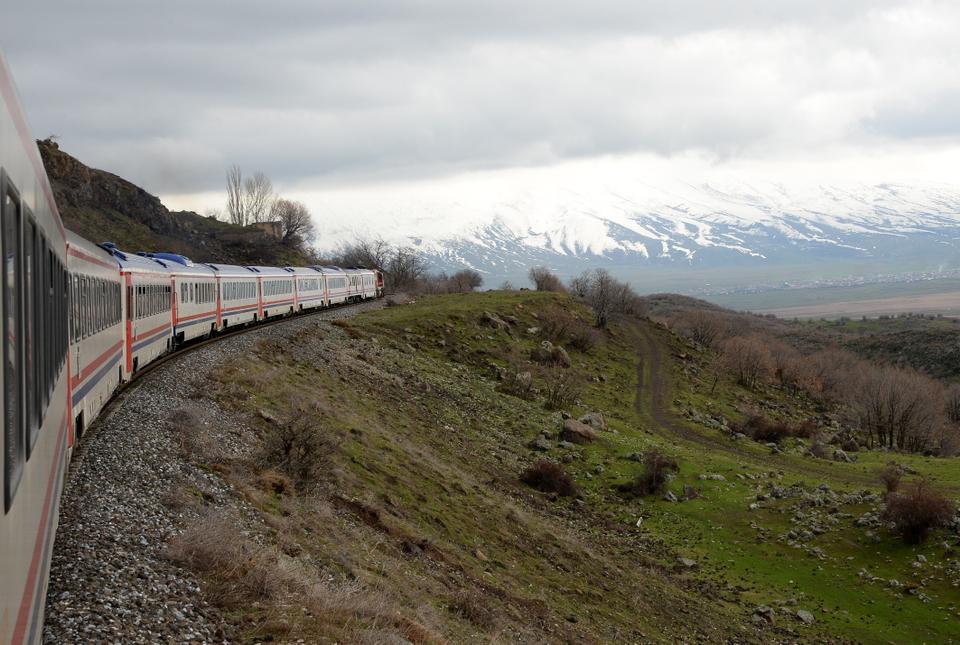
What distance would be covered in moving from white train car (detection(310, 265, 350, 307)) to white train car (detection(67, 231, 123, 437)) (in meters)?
47.4

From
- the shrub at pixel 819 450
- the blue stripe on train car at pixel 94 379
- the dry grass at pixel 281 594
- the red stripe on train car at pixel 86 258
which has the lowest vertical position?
the shrub at pixel 819 450

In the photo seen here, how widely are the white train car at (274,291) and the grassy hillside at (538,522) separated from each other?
157 inches

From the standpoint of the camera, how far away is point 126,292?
21.2 m

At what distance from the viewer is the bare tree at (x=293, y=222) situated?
433 ft

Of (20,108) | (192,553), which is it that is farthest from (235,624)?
(20,108)

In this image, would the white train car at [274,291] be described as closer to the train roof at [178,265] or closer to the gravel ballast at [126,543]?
the train roof at [178,265]

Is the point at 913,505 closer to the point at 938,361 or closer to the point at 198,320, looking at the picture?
the point at 198,320

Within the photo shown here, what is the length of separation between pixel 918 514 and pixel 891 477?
6.64 metres

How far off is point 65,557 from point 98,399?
7.74 metres

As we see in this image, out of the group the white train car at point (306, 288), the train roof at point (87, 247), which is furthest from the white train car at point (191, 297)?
the white train car at point (306, 288)

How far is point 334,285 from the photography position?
71.1 meters

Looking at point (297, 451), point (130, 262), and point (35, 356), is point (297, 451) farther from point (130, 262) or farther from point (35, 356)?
point (35, 356)

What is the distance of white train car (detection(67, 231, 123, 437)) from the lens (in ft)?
42.0

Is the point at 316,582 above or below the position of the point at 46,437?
below
